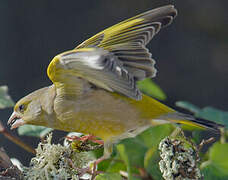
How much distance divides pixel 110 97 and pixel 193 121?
360mm

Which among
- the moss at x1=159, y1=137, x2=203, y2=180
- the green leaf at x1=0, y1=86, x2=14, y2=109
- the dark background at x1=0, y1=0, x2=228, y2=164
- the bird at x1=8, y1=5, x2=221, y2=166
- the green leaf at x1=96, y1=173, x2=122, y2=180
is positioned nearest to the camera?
the moss at x1=159, y1=137, x2=203, y2=180

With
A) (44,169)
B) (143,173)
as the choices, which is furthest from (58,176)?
(143,173)

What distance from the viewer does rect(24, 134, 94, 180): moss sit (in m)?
1.36

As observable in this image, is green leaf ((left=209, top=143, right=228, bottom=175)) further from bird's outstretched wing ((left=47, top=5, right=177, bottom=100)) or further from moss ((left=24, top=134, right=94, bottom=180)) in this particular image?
moss ((left=24, top=134, right=94, bottom=180))

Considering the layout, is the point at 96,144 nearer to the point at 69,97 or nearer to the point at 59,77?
the point at 69,97

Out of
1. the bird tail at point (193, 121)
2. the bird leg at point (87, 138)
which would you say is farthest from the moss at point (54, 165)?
the bird tail at point (193, 121)

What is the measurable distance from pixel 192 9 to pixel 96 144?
2644 mm

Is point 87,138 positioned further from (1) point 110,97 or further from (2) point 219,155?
(2) point 219,155

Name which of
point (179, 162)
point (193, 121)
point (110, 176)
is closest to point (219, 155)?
point (193, 121)

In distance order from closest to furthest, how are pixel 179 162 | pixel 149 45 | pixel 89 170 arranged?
pixel 179 162
pixel 89 170
pixel 149 45

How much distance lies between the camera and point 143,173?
68.4 inches

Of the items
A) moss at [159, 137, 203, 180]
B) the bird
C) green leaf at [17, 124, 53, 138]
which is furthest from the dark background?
moss at [159, 137, 203, 180]

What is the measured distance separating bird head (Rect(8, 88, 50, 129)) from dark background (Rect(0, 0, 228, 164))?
1.94 m

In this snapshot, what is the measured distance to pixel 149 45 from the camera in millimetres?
3902
